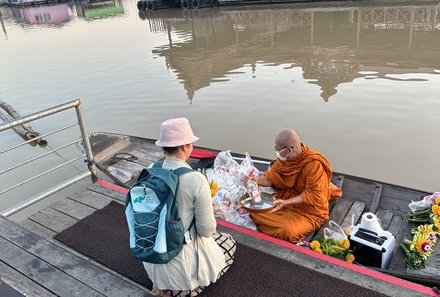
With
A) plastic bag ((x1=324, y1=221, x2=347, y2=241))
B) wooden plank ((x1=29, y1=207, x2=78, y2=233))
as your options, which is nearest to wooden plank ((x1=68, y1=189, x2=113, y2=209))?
wooden plank ((x1=29, y1=207, x2=78, y2=233))

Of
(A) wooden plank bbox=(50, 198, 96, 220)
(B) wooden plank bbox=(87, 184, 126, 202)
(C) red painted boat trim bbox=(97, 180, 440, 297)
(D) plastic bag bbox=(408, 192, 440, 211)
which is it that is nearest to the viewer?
(C) red painted boat trim bbox=(97, 180, 440, 297)

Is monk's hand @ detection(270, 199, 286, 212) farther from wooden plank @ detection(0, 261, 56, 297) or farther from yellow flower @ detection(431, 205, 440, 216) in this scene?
wooden plank @ detection(0, 261, 56, 297)

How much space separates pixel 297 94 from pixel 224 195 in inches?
277

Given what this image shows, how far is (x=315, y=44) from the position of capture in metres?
18.0

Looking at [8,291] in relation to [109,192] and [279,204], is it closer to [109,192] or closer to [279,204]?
[109,192]

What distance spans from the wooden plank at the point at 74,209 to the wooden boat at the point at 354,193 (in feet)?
2.97

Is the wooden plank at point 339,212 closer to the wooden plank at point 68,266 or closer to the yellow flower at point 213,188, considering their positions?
the yellow flower at point 213,188

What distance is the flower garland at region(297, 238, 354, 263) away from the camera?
3.82 m

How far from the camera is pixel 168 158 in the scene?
2.63 m

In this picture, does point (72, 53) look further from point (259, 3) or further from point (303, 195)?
point (303, 195)

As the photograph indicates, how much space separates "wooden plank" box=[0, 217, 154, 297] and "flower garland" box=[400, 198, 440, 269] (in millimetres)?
2559

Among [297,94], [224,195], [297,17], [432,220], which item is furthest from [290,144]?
[297,17]

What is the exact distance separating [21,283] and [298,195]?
2.95m

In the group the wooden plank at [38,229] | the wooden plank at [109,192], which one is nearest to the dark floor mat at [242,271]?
the wooden plank at [38,229]
